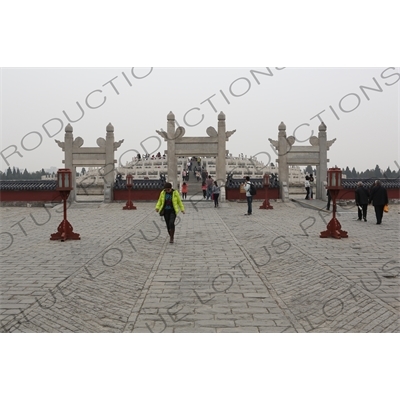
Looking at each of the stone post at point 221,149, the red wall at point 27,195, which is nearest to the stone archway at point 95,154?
the red wall at point 27,195

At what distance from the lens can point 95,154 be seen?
27.6m

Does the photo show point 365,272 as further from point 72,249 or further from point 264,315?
point 72,249

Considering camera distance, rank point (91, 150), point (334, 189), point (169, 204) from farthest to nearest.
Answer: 1. point (91, 150)
2. point (334, 189)
3. point (169, 204)

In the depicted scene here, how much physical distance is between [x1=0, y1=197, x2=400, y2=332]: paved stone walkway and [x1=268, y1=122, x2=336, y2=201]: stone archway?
601 inches

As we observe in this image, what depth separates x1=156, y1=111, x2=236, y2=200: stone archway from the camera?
2662 cm

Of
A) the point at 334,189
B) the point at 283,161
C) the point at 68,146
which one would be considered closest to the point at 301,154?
the point at 283,161

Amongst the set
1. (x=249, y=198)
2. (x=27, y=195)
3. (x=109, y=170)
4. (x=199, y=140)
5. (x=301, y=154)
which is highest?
(x=199, y=140)

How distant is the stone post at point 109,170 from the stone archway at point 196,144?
3.00m

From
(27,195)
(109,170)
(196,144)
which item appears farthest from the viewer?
(109,170)

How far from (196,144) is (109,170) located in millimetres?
5362

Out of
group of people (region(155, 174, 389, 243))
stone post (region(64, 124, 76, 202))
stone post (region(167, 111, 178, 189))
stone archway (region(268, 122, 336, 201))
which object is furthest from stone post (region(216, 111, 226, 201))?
stone post (region(64, 124, 76, 202))

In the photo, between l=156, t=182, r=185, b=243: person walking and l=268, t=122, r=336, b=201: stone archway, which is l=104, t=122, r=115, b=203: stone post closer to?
l=268, t=122, r=336, b=201: stone archway

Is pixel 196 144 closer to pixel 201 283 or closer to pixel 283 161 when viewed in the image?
pixel 283 161

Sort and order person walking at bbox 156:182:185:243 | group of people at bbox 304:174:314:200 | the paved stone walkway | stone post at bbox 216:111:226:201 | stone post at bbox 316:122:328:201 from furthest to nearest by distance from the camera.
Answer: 1. group of people at bbox 304:174:314:200
2. stone post at bbox 316:122:328:201
3. stone post at bbox 216:111:226:201
4. person walking at bbox 156:182:185:243
5. the paved stone walkway
